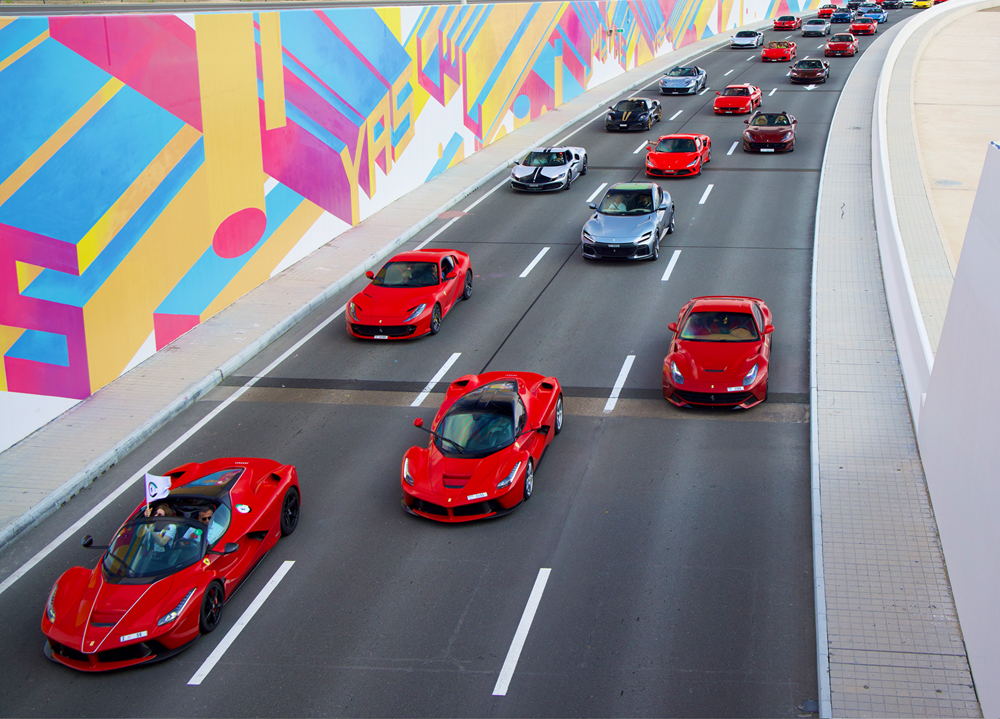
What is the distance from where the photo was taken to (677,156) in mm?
29047

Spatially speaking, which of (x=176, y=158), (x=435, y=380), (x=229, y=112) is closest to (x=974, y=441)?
(x=435, y=380)

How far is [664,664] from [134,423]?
32.0 feet

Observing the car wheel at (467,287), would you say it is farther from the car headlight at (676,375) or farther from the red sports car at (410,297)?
the car headlight at (676,375)

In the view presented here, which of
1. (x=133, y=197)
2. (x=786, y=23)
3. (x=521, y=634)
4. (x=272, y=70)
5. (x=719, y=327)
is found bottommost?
(x=521, y=634)

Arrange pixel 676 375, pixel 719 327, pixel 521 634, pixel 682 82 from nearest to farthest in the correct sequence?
1. pixel 521 634
2. pixel 676 375
3. pixel 719 327
4. pixel 682 82

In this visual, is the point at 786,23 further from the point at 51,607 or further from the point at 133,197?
the point at 51,607

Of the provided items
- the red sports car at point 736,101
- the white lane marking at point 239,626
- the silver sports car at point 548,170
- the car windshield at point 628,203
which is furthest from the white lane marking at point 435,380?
the red sports car at point 736,101

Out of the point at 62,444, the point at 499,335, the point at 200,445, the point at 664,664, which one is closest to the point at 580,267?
the point at 499,335

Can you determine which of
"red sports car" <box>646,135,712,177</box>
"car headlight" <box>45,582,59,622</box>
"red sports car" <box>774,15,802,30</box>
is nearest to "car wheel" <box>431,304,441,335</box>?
"car headlight" <box>45,582,59,622</box>

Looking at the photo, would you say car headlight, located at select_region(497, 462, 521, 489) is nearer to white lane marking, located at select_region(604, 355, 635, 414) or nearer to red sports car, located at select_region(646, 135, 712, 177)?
white lane marking, located at select_region(604, 355, 635, 414)

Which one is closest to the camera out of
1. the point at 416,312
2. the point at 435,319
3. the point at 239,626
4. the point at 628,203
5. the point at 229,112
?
the point at 239,626

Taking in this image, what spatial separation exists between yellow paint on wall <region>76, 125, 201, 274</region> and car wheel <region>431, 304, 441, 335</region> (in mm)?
5822

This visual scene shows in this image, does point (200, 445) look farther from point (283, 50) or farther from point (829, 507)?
point (283, 50)

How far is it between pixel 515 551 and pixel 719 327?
617 centimetres
